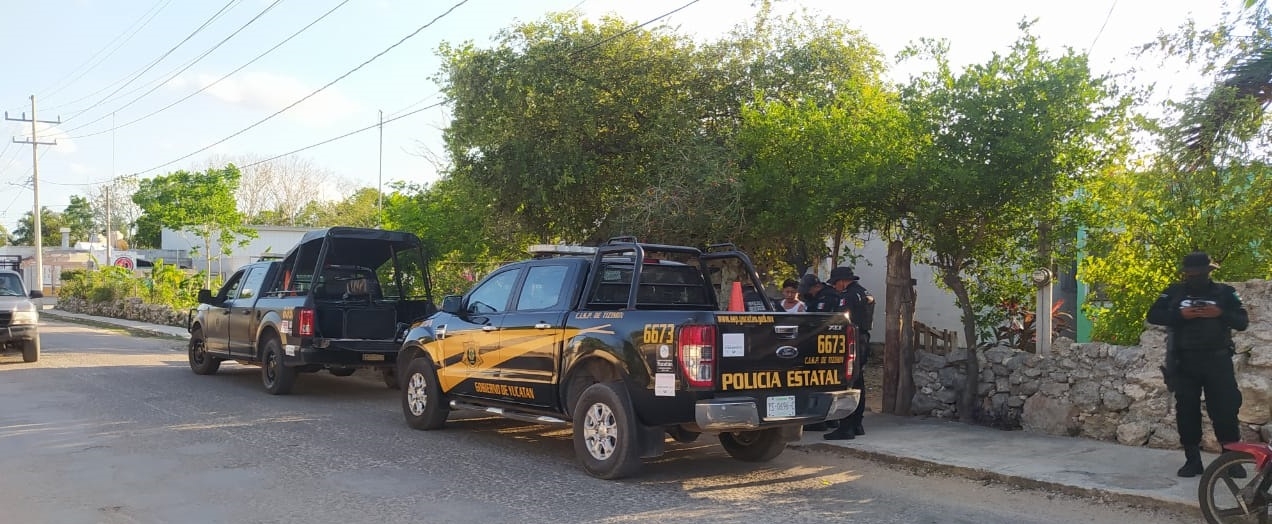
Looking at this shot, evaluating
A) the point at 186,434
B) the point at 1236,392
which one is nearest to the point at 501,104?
the point at 186,434

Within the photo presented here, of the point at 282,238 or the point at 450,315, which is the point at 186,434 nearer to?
the point at 450,315

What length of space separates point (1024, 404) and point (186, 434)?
7938 millimetres

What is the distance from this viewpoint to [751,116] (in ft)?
35.5

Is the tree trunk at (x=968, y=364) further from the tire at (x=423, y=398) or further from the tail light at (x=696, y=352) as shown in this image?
the tire at (x=423, y=398)

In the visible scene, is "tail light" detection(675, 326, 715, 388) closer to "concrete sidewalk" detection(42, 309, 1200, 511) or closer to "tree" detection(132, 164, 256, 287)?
"concrete sidewalk" detection(42, 309, 1200, 511)

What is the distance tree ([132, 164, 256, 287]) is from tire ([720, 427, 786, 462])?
28293 mm

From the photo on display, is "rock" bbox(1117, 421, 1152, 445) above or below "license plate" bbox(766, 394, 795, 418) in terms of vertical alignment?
below

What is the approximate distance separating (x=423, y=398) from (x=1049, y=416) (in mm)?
5957

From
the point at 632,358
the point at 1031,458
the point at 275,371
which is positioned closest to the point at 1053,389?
the point at 1031,458

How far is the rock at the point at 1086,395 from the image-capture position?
8.64 metres

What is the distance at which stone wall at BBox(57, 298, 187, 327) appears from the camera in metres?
29.1

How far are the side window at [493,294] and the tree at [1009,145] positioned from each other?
12.8ft

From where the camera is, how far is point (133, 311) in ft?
107

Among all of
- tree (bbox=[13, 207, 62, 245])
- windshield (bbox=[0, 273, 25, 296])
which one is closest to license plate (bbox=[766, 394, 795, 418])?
windshield (bbox=[0, 273, 25, 296])
